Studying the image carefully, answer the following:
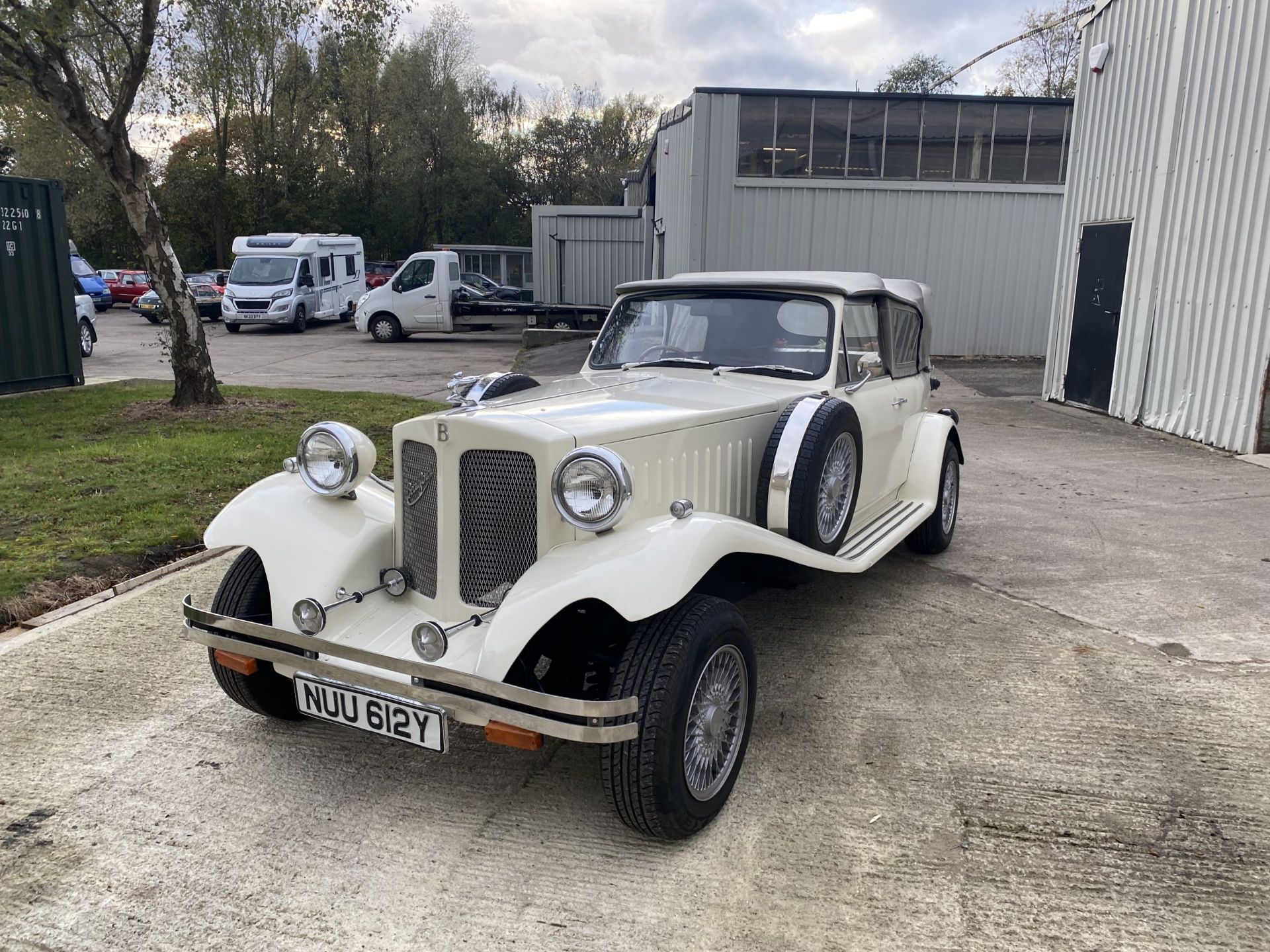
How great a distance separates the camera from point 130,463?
770cm

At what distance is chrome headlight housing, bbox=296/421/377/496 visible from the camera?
11.6 ft

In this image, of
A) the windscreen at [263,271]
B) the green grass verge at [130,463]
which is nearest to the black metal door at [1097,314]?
the green grass verge at [130,463]

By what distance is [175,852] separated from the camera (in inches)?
111

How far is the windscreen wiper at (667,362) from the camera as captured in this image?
183 inches

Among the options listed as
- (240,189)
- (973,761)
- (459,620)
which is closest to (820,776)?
(973,761)

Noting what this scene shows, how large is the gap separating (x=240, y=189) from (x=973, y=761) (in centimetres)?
4033

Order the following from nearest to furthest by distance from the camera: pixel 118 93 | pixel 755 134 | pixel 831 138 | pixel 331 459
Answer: pixel 331 459, pixel 118 93, pixel 755 134, pixel 831 138

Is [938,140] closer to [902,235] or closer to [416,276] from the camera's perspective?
[902,235]

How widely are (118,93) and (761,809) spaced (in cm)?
989

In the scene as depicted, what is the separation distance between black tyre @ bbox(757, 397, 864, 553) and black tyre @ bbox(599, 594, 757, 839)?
78 cm

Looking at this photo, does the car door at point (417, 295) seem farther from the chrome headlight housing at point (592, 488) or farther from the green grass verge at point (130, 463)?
the chrome headlight housing at point (592, 488)

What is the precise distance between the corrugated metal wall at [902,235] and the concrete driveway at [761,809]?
1347 centimetres

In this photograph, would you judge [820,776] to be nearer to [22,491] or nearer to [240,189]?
[22,491]

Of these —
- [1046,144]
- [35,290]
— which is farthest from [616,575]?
[1046,144]
